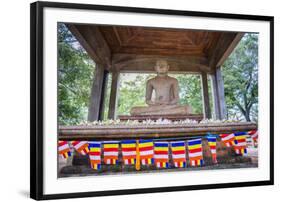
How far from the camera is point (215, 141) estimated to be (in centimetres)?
663

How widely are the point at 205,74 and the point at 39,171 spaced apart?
2.12m

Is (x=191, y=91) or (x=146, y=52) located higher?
(x=146, y=52)

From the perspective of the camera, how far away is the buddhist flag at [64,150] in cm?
594

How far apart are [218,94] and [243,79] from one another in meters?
0.34

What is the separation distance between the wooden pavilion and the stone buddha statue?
0.36 feet

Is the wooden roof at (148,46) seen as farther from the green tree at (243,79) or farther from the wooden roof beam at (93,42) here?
the green tree at (243,79)

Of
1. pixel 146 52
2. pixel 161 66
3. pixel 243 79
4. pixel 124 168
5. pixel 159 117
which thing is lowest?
pixel 124 168

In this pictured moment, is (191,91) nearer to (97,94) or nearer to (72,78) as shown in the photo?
(97,94)

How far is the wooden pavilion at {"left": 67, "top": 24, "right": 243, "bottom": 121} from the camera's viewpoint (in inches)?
246

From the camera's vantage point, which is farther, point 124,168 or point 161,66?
point 161,66

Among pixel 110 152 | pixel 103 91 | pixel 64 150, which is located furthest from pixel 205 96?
pixel 64 150

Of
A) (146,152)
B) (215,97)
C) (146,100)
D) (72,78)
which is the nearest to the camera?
(72,78)

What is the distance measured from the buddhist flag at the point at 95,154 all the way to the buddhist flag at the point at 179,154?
2.65 ft

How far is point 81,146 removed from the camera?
610 cm
